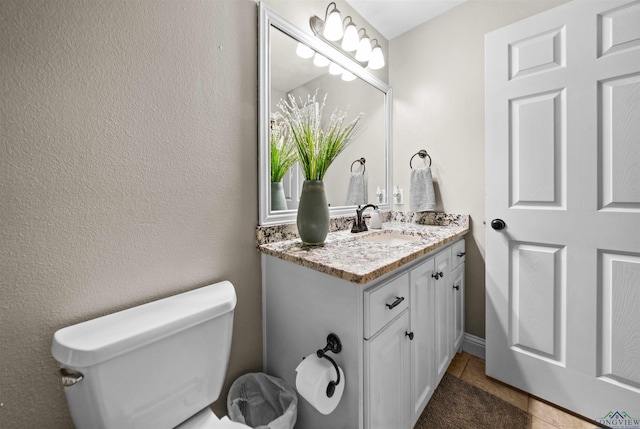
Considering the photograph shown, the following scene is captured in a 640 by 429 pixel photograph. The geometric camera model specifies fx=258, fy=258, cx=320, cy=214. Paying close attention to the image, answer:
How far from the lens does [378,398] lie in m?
0.87

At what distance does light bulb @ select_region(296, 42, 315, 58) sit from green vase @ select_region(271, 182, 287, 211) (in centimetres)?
70

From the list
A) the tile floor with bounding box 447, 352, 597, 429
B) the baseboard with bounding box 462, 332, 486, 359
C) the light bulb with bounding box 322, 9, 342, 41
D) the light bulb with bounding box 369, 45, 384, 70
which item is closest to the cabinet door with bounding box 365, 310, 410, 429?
the tile floor with bounding box 447, 352, 597, 429

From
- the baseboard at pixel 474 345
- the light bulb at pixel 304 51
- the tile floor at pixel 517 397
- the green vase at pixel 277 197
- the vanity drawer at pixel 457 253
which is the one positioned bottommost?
the tile floor at pixel 517 397

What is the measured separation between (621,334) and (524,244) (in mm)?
502

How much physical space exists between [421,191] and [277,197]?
1099 mm

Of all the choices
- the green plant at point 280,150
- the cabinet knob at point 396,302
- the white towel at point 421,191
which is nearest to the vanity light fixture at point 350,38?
the green plant at point 280,150

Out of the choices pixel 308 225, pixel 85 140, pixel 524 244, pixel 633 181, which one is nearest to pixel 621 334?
pixel 524 244

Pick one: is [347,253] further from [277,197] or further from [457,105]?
[457,105]

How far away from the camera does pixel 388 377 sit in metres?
0.92

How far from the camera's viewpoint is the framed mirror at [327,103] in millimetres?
1163

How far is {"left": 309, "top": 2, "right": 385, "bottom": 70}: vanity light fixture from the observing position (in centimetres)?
141

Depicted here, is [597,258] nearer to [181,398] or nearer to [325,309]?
[325,309]

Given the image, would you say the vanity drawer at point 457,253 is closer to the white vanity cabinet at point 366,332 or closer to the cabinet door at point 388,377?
the white vanity cabinet at point 366,332

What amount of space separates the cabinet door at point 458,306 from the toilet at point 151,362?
128cm
